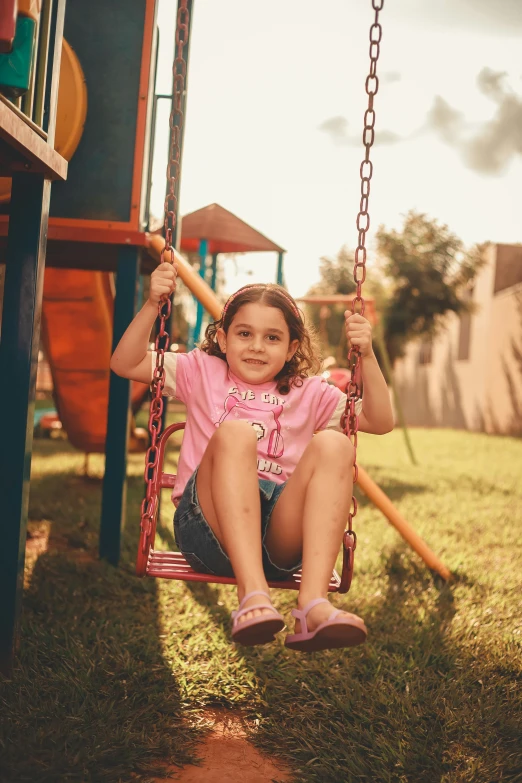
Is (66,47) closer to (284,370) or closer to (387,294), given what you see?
(284,370)

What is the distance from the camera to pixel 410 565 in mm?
4621

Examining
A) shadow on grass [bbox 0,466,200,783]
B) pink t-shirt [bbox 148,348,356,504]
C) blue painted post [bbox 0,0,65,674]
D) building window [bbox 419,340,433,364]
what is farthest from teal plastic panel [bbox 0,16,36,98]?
building window [bbox 419,340,433,364]

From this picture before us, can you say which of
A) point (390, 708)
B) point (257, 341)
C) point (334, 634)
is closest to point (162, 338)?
point (257, 341)

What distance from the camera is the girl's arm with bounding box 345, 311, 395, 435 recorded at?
266 cm

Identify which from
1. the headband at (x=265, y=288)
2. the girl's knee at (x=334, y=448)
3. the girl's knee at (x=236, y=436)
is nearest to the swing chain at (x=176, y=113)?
the headband at (x=265, y=288)

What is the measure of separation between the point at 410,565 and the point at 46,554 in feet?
7.31

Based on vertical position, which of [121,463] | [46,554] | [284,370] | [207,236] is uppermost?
[207,236]

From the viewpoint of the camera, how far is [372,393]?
280 centimetres

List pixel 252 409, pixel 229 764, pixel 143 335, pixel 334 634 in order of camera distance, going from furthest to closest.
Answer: pixel 252 409 < pixel 143 335 < pixel 229 764 < pixel 334 634

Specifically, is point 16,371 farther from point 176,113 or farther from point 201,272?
point 201,272

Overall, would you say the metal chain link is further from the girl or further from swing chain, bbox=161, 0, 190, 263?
the girl

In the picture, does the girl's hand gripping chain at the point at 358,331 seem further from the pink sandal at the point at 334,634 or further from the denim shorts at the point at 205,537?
the pink sandal at the point at 334,634

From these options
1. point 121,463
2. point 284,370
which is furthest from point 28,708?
point 121,463

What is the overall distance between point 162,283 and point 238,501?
83cm
